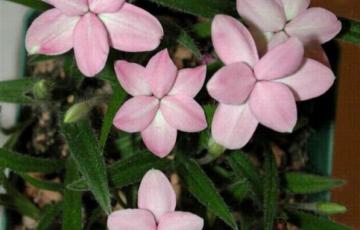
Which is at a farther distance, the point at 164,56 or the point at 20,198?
the point at 20,198

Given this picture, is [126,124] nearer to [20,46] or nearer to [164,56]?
[164,56]

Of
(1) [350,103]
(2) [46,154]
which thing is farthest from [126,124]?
(1) [350,103]

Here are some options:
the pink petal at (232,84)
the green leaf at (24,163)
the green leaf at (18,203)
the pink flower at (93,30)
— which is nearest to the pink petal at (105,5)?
the pink flower at (93,30)

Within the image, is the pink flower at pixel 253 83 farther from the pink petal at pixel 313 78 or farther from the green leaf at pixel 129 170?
the green leaf at pixel 129 170

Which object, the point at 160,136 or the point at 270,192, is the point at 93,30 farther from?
the point at 270,192

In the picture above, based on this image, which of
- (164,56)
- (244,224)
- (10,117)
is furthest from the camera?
(10,117)

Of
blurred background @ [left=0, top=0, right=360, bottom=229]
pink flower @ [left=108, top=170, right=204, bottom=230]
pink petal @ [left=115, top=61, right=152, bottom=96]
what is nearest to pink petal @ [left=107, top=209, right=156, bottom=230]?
pink flower @ [left=108, top=170, right=204, bottom=230]

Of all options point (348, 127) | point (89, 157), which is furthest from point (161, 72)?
point (348, 127)

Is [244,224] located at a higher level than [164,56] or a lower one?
lower

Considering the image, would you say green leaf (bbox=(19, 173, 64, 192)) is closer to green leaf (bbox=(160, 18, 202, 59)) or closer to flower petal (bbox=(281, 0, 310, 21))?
green leaf (bbox=(160, 18, 202, 59))
